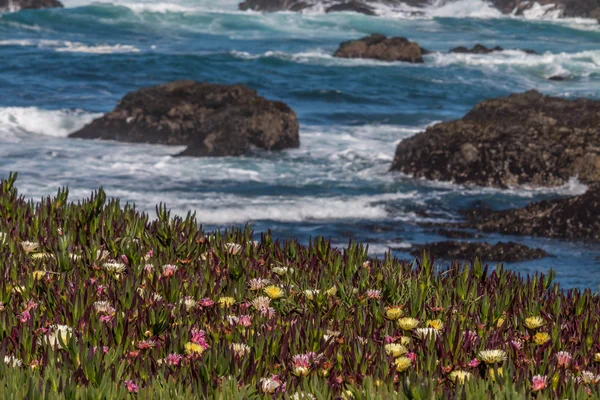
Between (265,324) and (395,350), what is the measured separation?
0.69m

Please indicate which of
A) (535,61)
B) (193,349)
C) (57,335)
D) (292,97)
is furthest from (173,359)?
(535,61)

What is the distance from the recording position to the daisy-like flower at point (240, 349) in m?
4.42

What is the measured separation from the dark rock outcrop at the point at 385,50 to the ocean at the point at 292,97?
3.46 feet

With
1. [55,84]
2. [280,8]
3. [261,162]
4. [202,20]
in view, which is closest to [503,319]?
[261,162]

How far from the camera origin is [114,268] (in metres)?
5.86

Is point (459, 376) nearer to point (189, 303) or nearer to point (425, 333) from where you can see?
point (425, 333)

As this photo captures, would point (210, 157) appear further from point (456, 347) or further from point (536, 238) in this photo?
point (456, 347)

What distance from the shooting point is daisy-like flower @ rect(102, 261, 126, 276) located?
5848 mm

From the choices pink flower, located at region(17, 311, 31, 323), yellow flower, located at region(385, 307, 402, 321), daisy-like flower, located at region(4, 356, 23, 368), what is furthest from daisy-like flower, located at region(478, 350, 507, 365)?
pink flower, located at region(17, 311, 31, 323)

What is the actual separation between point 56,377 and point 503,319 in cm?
248

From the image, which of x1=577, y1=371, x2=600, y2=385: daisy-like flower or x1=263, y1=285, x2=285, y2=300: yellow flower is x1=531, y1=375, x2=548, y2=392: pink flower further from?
x1=263, y1=285, x2=285, y2=300: yellow flower

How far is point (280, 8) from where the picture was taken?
84.4 metres

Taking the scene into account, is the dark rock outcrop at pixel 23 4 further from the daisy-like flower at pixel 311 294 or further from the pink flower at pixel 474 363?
the pink flower at pixel 474 363

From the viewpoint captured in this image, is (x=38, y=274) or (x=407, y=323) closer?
(x=407, y=323)
